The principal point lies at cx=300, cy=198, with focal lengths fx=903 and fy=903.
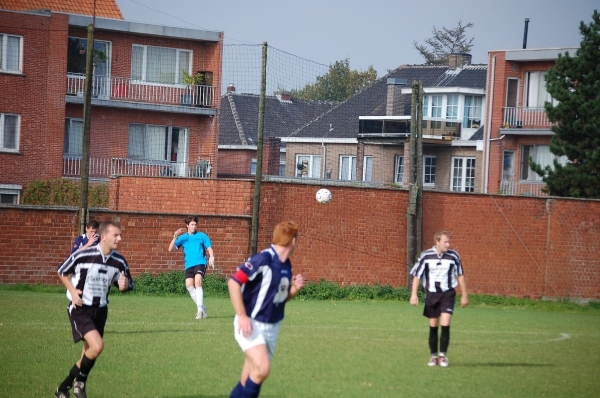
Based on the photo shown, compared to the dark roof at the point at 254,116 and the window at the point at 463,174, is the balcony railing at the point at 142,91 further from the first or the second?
the window at the point at 463,174

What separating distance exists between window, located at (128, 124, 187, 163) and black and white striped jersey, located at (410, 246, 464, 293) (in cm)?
2748

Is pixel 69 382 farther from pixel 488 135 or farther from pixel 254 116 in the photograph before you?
pixel 254 116

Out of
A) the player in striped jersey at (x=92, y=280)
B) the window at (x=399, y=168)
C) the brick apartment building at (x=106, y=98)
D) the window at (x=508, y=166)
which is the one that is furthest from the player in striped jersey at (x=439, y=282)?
the window at (x=399, y=168)

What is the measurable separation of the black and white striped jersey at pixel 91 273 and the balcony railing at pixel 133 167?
89.5 ft

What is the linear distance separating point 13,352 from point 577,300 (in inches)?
769

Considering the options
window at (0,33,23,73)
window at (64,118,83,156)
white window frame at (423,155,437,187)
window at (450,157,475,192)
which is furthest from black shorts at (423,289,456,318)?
white window frame at (423,155,437,187)

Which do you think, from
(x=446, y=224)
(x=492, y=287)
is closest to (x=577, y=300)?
(x=492, y=287)

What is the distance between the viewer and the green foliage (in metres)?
34.3

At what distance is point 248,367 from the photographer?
833 cm

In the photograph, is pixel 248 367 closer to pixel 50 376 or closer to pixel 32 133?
pixel 50 376

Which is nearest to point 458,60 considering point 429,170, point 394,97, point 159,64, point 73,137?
point 394,97

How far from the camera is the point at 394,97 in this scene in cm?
5131

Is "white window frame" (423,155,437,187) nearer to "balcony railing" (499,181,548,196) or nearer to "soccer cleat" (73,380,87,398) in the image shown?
"balcony railing" (499,181,548,196)

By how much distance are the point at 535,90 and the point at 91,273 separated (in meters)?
34.7
